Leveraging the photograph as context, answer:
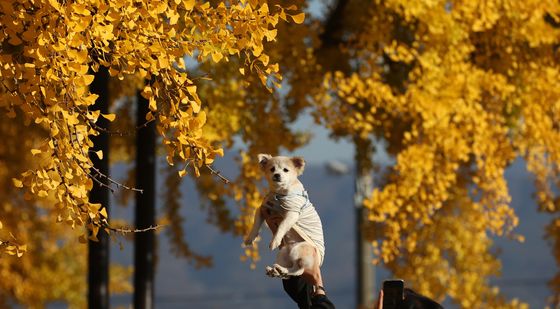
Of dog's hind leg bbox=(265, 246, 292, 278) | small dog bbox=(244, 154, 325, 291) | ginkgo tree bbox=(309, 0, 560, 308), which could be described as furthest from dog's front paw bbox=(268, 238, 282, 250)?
ginkgo tree bbox=(309, 0, 560, 308)

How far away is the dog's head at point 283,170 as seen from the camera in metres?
6.38

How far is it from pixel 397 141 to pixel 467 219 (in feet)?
8.85

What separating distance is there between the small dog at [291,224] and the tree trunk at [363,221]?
7772 millimetres

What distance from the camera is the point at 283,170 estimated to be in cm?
641

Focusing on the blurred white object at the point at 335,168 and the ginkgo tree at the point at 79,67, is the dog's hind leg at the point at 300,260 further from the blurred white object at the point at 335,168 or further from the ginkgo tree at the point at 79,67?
the blurred white object at the point at 335,168

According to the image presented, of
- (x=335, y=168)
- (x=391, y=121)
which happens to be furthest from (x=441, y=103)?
(x=335, y=168)

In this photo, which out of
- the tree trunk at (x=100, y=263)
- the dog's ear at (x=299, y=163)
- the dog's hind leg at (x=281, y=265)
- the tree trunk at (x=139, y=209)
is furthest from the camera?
the tree trunk at (x=139, y=209)

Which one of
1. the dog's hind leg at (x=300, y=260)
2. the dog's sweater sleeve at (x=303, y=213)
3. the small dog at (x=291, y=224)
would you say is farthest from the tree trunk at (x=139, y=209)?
the dog's hind leg at (x=300, y=260)

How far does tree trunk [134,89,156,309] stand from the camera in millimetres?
12391

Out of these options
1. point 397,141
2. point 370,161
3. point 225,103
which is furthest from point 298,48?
point 370,161

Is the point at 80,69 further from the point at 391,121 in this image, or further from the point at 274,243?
the point at 391,121

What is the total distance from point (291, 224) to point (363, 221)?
31.1ft

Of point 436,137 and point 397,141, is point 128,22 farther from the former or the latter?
point 397,141

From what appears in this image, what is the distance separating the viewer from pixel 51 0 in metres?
6.16
